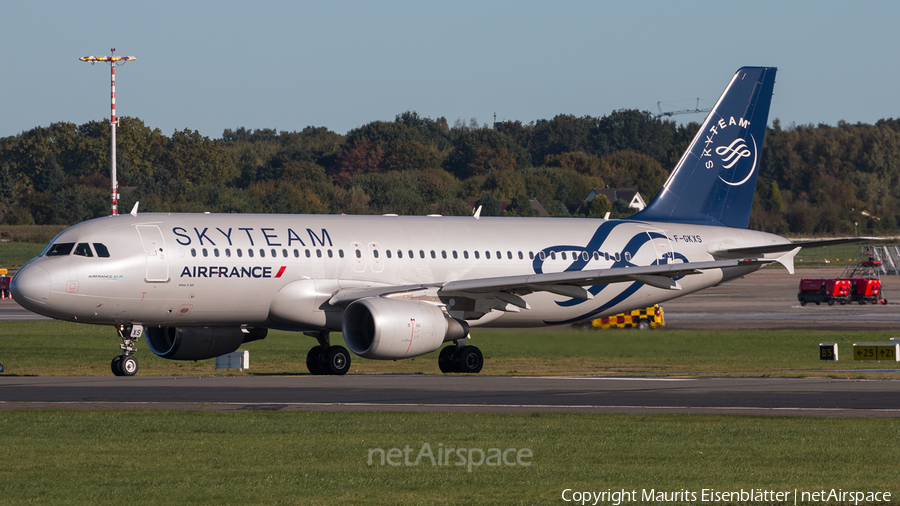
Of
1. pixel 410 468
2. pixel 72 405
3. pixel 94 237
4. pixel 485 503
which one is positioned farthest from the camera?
pixel 94 237

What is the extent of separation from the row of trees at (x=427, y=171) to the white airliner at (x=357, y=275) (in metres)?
46.4

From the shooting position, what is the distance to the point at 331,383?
91.5 ft

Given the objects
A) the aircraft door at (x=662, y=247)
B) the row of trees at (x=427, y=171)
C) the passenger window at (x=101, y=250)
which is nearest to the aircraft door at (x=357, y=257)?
the passenger window at (x=101, y=250)

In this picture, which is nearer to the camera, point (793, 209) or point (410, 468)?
point (410, 468)

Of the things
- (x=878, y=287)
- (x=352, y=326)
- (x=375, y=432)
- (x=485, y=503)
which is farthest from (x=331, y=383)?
(x=878, y=287)

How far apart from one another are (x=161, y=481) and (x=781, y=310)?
61.1 m

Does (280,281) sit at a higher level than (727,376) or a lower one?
higher

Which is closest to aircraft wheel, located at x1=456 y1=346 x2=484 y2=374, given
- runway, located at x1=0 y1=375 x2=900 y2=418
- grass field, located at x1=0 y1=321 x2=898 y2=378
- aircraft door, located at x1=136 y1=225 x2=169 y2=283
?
grass field, located at x1=0 y1=321 x2=898 y2=378

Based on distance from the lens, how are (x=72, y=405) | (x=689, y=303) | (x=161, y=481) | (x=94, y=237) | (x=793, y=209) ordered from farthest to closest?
(x=793, y=209)
(x=689, y=303)
(x=94, y=237)
(x=72, y=405)
(x=161, y=481)

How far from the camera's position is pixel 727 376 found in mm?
31094

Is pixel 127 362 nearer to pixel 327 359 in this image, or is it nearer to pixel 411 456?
pixel 327 359

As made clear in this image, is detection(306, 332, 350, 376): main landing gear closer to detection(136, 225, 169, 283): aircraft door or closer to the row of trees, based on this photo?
detection(136, 225, 169, 283): aircraft door

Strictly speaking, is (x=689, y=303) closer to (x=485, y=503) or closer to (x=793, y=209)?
(x=793, y=209)

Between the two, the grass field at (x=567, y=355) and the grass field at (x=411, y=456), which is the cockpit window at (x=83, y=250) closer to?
the grass field at (x=567, y=355)
